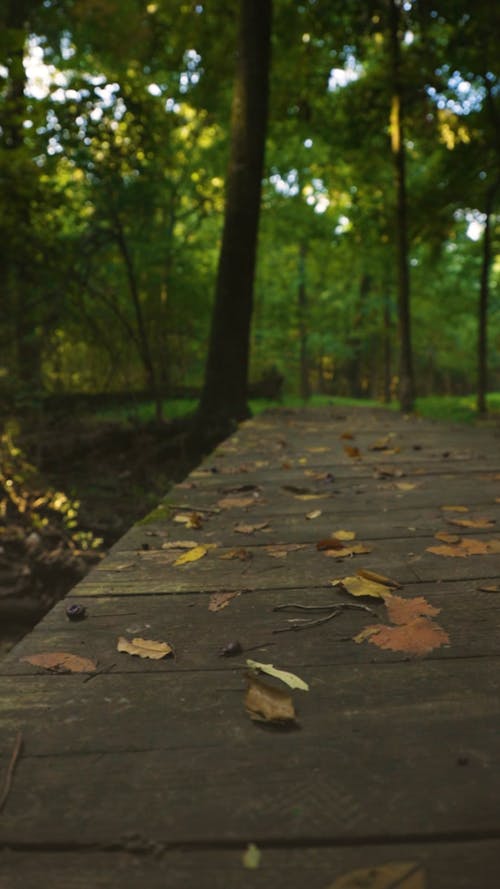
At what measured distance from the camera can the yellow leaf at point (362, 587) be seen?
5.38ft

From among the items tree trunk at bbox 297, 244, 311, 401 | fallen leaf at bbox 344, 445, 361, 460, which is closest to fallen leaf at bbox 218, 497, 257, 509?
fallen leaf at bbox 344, 445, 361, 460

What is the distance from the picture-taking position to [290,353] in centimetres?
2552

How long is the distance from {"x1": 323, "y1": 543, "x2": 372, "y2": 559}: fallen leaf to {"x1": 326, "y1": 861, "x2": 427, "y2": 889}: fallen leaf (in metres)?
1.35

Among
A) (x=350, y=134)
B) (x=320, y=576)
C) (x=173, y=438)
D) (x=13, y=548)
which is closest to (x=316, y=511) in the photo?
(x=320, y=576)

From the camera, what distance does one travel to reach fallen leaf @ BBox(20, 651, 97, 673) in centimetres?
125

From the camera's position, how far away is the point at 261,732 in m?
1.01

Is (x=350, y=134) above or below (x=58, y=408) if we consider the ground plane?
above

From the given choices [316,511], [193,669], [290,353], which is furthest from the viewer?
[290,353]

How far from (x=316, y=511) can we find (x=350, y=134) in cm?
1133

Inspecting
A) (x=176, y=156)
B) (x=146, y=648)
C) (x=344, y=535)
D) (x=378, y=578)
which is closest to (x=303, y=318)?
(x=176, y=156)

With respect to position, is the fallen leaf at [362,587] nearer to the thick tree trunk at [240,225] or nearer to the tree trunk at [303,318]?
the thick tree trunk at [240,225]

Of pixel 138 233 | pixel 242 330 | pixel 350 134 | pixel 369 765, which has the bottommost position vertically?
pixel 369 765

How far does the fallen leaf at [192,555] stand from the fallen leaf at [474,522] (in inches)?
39.4

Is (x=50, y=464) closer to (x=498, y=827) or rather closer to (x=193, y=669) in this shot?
(x=193, y=669)
